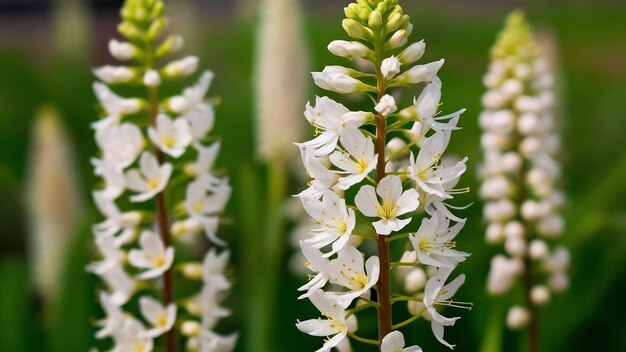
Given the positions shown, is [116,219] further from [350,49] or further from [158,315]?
[350,49]

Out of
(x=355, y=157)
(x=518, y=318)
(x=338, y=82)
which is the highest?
(x=338, y=82)

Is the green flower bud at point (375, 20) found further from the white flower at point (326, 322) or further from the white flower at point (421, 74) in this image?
the white flower at point (326, 322)

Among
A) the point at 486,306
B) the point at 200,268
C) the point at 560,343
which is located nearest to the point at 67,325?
the point at 200,268

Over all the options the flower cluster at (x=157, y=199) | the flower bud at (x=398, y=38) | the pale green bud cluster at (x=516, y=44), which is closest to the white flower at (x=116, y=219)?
the flower cluster at (x=157, y=199)

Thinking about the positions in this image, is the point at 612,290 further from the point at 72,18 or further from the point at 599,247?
the point at 72,18

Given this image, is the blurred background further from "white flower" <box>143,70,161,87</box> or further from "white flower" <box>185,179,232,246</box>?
"white flower" <box>143,70,161,87</box>

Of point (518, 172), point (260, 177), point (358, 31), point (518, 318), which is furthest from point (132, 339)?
point (260, 177)

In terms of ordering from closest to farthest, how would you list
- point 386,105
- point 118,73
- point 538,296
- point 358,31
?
point 386,105, point 358,31, point 118,73, point 538,296
